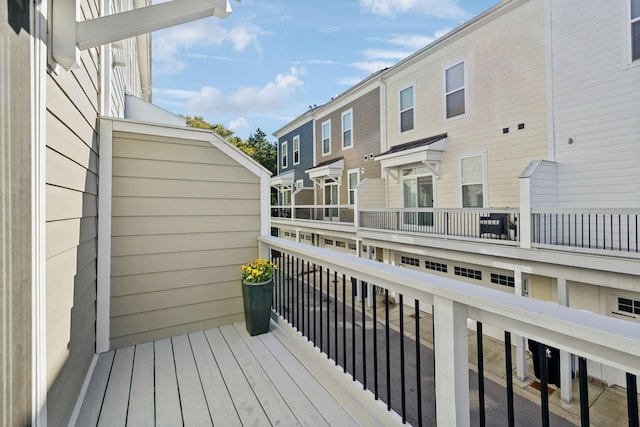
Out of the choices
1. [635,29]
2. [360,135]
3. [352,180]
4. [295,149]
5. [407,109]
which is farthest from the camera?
[295,149]

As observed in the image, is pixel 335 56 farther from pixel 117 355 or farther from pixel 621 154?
pixel 117 355

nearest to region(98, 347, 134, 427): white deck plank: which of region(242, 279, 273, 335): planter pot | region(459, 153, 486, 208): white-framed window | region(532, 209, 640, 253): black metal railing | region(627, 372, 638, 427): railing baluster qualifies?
region(242, 279, 273, 335): planter pot

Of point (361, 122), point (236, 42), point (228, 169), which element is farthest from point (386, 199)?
point (228, 169)

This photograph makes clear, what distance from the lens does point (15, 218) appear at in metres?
0.99

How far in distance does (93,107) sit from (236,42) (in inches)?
330

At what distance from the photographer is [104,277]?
261 cm

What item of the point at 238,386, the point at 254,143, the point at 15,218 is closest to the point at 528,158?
the point at 238,386

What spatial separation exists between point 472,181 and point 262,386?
7.27m

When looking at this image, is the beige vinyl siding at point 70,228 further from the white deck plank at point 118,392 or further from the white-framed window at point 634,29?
the white-framed window at point 634,29

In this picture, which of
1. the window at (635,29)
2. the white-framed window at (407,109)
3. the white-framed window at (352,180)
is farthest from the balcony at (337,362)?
the white-framed window at (352,180)

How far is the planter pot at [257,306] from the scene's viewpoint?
289 centimetres

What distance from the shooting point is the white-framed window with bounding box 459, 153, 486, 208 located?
7.35 meters

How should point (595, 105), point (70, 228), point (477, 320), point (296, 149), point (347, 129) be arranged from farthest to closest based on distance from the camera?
point (296, 149) → point (347, 129) → point (595, 105) → point (70, 228) → point (477, 320)

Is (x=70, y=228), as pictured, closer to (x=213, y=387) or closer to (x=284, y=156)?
(x=213, y=387)
